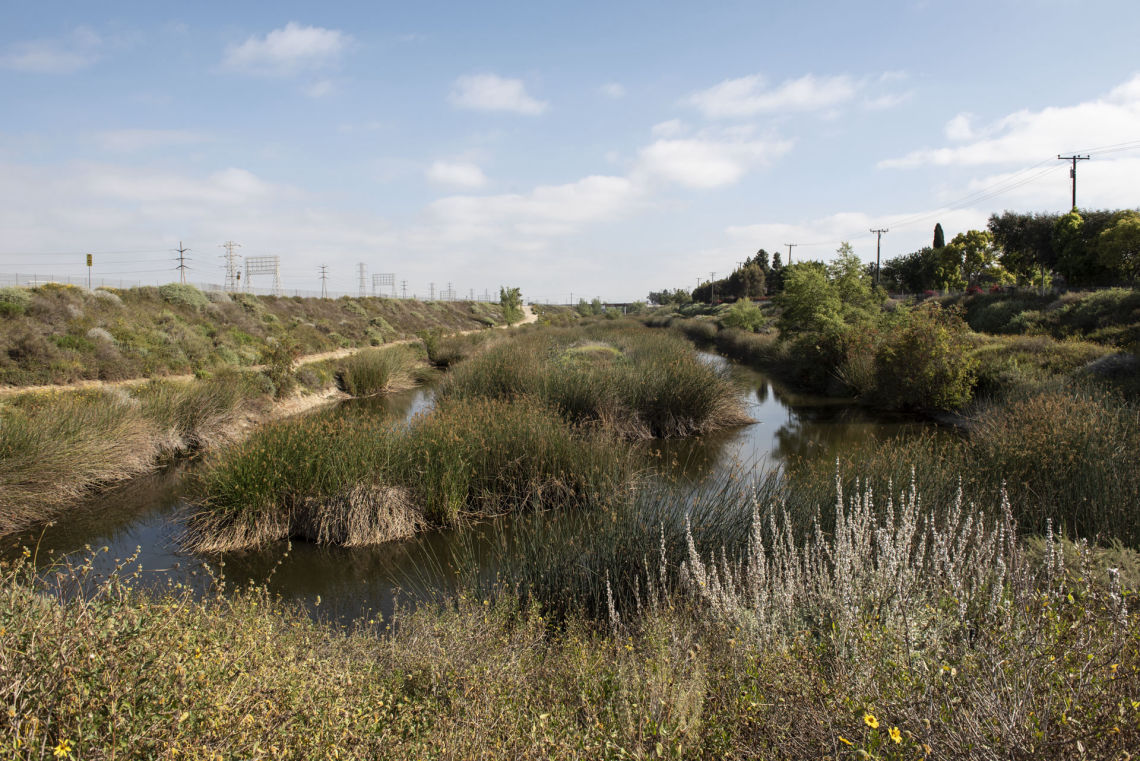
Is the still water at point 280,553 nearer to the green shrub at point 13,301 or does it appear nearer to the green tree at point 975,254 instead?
the green shrub at point 13,301

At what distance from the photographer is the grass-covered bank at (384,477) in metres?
8.02

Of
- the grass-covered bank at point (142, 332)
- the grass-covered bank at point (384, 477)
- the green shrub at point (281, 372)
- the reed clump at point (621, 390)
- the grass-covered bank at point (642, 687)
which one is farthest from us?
the green shrub at point (281, 372)

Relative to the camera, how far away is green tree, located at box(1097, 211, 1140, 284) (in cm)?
2806

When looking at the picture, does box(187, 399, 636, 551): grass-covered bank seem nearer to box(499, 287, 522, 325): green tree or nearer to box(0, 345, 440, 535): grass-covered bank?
box(0, 345, 440, 535): grass-covered bank

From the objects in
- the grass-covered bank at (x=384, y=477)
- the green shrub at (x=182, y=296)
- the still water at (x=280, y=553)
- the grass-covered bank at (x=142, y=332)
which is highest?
the green shrub at (x=182, y=296)

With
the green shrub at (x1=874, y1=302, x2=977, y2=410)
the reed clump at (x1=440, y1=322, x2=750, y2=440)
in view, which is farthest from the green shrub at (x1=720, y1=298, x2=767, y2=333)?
the reed clump at (x1=440, y1=322, x2=750, y2=440)

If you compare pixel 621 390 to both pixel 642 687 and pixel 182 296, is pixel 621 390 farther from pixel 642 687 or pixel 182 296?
pixel 182 296

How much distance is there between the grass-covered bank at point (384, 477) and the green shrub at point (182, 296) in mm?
22951

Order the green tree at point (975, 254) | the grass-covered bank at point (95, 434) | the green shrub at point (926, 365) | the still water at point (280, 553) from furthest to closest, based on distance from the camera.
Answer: the green tree at point (975, 254) < the green shrub at point (926, 365) < the grass-covered bank at point (95, 434) < the still water at point (280, 553)

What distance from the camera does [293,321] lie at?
33.9 meters

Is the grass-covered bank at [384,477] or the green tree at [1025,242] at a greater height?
the green tree at [1025,242]

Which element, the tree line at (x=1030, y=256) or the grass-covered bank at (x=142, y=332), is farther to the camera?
the tree line at (x=1030, y=256)

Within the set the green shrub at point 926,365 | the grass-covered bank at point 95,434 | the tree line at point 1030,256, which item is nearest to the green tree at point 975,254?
the tree line at point 1030,256

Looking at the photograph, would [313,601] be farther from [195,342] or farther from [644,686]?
[195,342]
